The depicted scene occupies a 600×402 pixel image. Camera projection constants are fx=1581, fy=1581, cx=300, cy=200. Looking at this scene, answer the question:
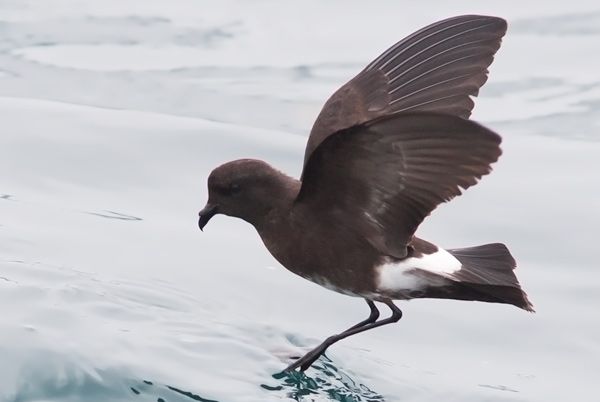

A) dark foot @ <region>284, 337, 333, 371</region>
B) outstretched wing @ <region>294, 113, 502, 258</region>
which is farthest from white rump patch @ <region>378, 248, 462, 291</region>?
dark foot @ <region>284, 337, 333, 371</region>

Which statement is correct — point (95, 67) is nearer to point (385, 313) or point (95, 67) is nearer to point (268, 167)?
point (385, 313)

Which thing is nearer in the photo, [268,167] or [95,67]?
[268,167]

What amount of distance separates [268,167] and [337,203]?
0.43 meters

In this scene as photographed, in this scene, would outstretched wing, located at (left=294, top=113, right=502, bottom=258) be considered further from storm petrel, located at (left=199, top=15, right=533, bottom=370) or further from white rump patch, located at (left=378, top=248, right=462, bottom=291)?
white rump patch, located at (left=378, top=248, right=462, bottom=291)

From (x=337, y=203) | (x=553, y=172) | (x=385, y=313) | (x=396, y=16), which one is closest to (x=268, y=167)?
(x=337, y=203)

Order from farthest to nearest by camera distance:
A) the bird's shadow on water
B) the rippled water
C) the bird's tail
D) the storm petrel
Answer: the rippled water, the bird's shadow on water, the bird's tail, the storm petrel

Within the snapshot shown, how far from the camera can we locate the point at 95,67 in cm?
1046

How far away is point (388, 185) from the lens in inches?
205

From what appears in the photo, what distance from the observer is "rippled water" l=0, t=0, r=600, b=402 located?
18.9 feet

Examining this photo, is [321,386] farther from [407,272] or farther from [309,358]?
[407,272]

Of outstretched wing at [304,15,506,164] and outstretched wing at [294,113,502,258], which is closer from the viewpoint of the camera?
outstretched wing at [294,113,502,258]

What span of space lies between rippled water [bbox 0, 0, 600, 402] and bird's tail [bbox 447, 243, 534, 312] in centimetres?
53

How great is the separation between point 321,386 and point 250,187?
78 centimetres

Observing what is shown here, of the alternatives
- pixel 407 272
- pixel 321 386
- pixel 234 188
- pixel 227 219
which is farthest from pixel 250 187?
pixel 227 219
